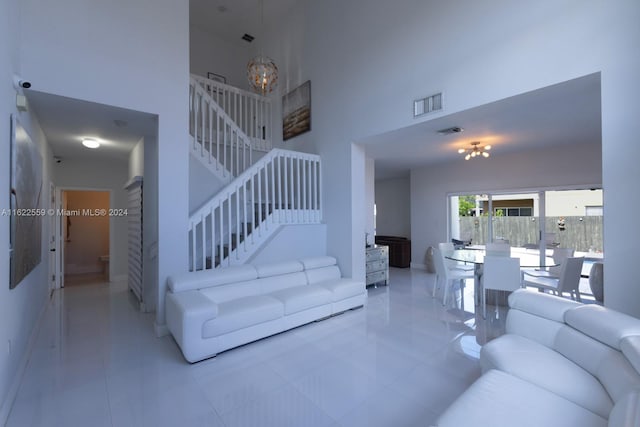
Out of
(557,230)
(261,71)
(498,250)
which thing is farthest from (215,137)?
(557,230)

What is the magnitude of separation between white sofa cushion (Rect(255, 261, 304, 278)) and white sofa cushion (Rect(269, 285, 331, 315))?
0.96ft

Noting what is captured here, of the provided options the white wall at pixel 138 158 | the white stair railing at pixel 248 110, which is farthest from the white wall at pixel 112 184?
the white stair railing at pixel 248 110

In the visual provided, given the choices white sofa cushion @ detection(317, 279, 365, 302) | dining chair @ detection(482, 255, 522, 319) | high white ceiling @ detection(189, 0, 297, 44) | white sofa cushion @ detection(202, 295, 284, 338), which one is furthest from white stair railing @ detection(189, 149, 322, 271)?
high white ceiling @ detection(189, 0, 297, 44)

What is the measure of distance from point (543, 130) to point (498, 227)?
289cm

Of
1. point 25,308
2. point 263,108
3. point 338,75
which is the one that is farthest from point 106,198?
point 338,75

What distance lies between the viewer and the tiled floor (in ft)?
6.66

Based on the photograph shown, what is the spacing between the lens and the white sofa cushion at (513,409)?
136 centimetres

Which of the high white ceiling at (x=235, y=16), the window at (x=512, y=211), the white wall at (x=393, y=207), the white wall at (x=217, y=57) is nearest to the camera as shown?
the high white ceiling at (x=235, y=16)

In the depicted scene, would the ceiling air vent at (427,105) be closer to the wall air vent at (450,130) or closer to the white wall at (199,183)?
the wall air vent at (450,130)

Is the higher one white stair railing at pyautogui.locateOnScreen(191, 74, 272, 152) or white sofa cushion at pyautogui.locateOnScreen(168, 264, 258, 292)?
white stair railing at pyautogui.locateOnScreen(191, 74, 272, 152)

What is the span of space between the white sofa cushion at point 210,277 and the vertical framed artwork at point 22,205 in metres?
1.29

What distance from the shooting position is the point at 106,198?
7.57 meters

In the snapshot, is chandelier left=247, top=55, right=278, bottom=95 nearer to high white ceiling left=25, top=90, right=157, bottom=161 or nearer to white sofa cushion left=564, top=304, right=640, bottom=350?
high white ceiling left=25, top=90, right=157, bottom=161

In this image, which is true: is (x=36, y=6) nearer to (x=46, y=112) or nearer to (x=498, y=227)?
(x=46, y=112)
